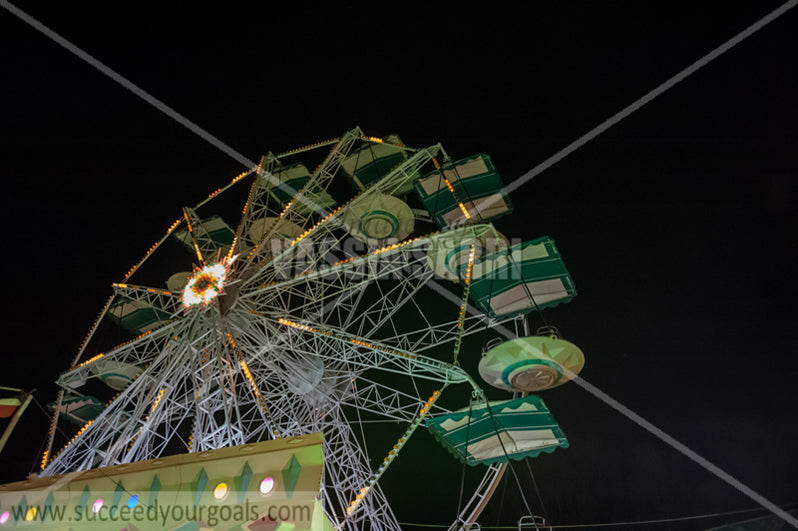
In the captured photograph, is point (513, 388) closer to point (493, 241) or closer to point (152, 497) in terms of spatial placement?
point (493, 241)

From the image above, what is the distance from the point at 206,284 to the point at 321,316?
279 cm

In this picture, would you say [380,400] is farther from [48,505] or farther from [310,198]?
[48,505]

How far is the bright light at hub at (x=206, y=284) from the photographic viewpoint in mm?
12338


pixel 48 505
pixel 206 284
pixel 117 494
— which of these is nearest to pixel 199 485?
pixel 117 494

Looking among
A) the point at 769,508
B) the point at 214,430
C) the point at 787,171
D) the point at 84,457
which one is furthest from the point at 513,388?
the point at 787,171

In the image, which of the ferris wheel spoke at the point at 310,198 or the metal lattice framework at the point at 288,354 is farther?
the ferris wheel spoke at the point at 310,198

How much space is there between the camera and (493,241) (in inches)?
428

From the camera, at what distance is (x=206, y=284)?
12.6 metres

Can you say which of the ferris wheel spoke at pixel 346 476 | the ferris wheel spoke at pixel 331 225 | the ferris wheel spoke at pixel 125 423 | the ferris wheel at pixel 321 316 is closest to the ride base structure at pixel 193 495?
the ferris wheel at pixel 321 316

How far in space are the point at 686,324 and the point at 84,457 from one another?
15.9 m

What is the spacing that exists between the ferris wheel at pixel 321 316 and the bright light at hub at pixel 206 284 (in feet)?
0.11

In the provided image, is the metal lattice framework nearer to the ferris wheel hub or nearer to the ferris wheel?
the ferris wheel

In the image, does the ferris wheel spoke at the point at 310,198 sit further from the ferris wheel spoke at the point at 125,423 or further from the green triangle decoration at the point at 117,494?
the green triangle decoration at the point at 117,494

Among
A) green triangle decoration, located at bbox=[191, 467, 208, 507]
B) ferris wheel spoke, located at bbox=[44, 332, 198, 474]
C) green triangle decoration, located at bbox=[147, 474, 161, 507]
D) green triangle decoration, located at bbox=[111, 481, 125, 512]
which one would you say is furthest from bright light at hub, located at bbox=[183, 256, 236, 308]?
green triangle decoration, located at bbox=[191, 467, 208, 507]
